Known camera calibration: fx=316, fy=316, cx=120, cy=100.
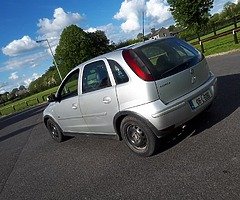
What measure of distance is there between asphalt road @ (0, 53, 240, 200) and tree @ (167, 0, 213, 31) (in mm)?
20368

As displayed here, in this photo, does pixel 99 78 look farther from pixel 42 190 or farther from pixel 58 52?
pixel 58 52

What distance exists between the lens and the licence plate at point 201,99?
16.8ft

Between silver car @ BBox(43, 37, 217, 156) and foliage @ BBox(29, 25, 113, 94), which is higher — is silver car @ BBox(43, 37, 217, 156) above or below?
below

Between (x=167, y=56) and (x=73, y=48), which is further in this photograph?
(x=73, y=48)

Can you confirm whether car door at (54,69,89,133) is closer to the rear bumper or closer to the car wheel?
the car wheel

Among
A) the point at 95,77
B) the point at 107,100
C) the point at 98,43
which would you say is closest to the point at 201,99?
the point at 107,100

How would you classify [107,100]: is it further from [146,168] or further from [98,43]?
[98,43]

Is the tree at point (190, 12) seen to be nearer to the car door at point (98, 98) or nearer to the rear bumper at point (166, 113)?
the car door at point (98, 98)

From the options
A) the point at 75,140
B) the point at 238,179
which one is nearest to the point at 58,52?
the point at 75,140

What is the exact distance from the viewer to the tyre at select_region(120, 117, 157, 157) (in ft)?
16.2

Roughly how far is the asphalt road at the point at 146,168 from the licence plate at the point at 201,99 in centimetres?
58

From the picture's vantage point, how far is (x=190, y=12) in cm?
2653

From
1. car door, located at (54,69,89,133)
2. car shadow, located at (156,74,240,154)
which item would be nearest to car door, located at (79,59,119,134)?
car door, located at (54,69,89,133)

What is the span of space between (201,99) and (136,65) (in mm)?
1263
